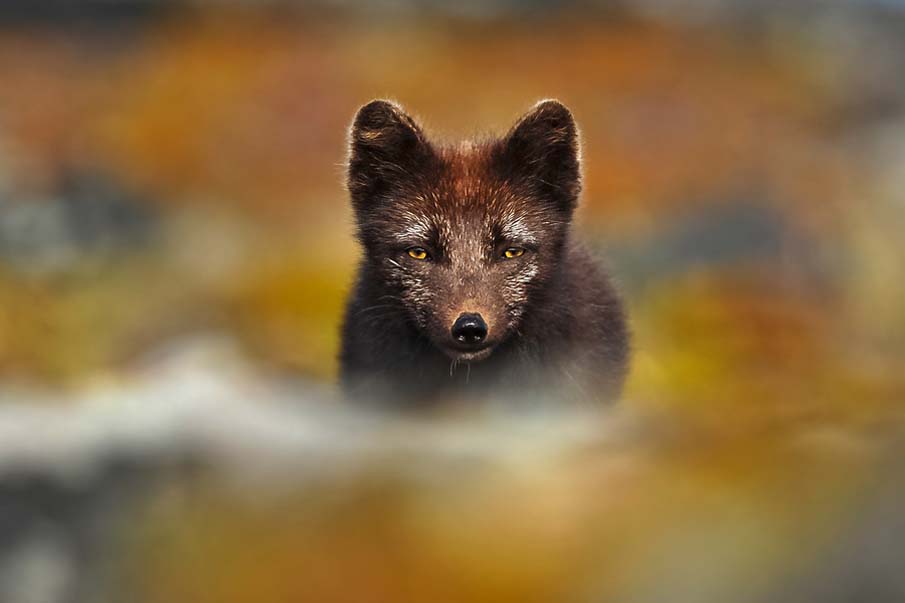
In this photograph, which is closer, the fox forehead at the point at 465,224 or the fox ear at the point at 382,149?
the fox forehead at the point at 465,224

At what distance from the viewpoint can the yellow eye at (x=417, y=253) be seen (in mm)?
5293

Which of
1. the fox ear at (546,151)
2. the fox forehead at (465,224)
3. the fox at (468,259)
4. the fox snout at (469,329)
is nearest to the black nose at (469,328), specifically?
the fox snout at (469,329)

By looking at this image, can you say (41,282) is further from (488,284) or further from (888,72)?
(888,72)

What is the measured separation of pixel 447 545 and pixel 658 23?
8388 mm

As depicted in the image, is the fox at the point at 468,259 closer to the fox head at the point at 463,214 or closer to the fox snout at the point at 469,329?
the fox head at the point at 463,214

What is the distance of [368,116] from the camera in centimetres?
548

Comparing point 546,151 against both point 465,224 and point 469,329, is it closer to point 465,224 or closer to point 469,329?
point 465,224

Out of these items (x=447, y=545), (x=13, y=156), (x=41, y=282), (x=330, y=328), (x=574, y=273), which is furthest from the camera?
(x=13, y=156)

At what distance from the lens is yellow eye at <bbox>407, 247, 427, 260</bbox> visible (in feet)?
17.4

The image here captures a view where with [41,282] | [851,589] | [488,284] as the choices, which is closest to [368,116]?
[488,284]

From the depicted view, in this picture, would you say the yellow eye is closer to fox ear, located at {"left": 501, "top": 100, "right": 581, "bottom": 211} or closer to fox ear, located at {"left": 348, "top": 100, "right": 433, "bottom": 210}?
fox ear, located at {"left": 348, "top": 100, "right": 433, "bottom": 210}

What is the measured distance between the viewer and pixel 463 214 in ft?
17.3

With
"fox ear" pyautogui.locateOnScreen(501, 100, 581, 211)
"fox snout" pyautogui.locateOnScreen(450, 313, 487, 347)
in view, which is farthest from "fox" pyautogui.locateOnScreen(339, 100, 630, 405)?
"fox snout" pyautogui.locateOnScreen(450, 313, 487, 347)

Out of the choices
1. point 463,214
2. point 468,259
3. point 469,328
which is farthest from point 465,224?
point 469,328
